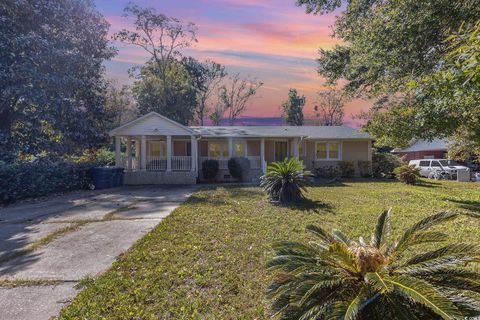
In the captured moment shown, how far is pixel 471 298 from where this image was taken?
2039mm

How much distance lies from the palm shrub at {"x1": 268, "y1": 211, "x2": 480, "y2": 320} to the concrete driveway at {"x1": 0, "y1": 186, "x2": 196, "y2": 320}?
9.20ft

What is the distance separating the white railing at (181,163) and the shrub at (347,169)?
10642 mm

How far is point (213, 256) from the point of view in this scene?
5.32 meters

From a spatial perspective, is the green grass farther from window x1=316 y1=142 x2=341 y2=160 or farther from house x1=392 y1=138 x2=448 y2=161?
house x1=392 y1=138 x2=448 y2=161

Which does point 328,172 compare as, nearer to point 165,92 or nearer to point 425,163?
point 425,163

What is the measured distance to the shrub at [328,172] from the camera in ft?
71.7

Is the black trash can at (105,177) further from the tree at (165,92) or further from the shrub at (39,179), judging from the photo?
the tree at (165,92)

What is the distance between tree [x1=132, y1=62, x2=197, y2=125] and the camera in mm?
33969

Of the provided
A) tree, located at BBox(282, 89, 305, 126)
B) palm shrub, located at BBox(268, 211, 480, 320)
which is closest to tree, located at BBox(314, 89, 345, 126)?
tree, located at BBox(282, 89, 305, 126)

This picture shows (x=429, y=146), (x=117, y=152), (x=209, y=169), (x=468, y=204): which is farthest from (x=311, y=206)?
(x=429, y=146)

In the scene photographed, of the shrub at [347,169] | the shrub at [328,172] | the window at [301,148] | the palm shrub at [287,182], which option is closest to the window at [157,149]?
the window at [301,148]

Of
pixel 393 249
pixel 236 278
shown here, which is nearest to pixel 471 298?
pixel 393 249

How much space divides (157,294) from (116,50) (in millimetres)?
21140

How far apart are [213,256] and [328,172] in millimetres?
17915
